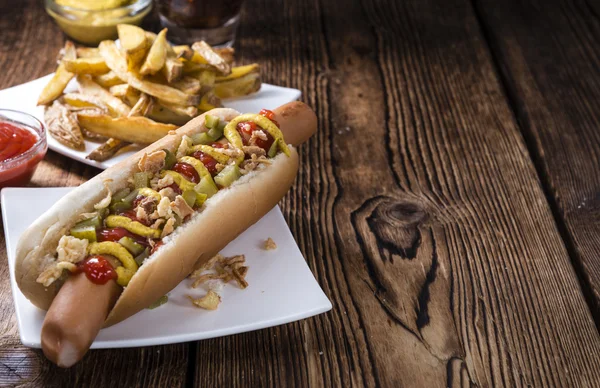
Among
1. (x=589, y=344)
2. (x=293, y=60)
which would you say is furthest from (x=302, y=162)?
(x=589, y=344)

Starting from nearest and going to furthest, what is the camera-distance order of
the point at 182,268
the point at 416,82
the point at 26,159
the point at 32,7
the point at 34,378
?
the point at 34,378 → the point at 182,268 → the point at 26,159 → the point at 416,82 → the point at 32,7

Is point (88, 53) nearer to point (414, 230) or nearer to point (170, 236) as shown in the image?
point (170, 236)

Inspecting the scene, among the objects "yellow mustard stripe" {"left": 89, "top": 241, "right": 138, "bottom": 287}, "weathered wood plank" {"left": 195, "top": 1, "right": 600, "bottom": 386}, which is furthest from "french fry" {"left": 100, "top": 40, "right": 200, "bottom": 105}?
"yellow mustard stripe" {"left": 89, "top": 241, "right": 138, "bottom": 287}

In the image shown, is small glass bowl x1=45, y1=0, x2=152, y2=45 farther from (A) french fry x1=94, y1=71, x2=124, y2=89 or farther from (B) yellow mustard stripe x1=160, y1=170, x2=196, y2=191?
(B) yellow mustard stripe x1=160, y1=170, x2=196, y2=191

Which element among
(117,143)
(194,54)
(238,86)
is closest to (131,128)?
(117,143)

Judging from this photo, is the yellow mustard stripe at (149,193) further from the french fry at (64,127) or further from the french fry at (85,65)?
the french fry at (85,65)

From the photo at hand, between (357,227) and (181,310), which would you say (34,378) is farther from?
(357,227)

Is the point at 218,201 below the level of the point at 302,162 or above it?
above
